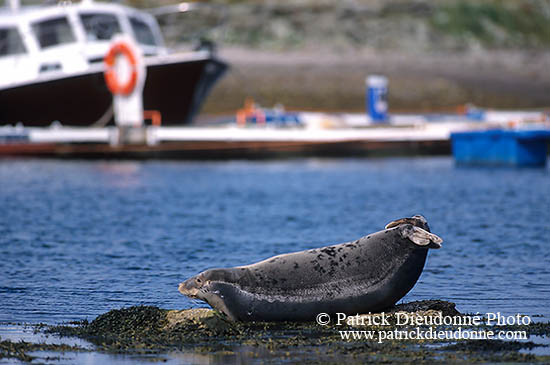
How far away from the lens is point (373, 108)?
4031 cm

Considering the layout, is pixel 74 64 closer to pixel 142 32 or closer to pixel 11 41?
pixel 11 41

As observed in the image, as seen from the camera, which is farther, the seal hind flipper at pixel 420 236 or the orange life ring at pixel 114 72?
the orange life ring at pixel 114 72

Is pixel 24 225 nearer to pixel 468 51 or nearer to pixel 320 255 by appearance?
pixel 320 255

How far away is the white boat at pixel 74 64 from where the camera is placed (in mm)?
33812

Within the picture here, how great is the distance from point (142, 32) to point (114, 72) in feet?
9.74

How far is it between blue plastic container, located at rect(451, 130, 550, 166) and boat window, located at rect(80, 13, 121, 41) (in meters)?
12.6

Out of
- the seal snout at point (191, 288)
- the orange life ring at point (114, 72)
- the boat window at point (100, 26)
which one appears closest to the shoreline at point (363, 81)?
the boat window at point (100, 26)

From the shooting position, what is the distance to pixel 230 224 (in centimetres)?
1892


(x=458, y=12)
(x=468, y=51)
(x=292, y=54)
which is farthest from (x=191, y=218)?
(x=458, y=12)

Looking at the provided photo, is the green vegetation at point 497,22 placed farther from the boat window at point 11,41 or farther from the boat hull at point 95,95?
the boat window at point 11,41

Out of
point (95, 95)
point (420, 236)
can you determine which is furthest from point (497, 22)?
point (420, 236)

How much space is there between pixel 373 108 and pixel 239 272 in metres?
31.6

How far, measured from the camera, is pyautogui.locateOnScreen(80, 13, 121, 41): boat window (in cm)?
3425

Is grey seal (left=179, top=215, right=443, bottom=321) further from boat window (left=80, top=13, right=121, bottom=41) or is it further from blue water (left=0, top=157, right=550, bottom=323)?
boat window (left=80, top=13, right=121, bottom=41)
